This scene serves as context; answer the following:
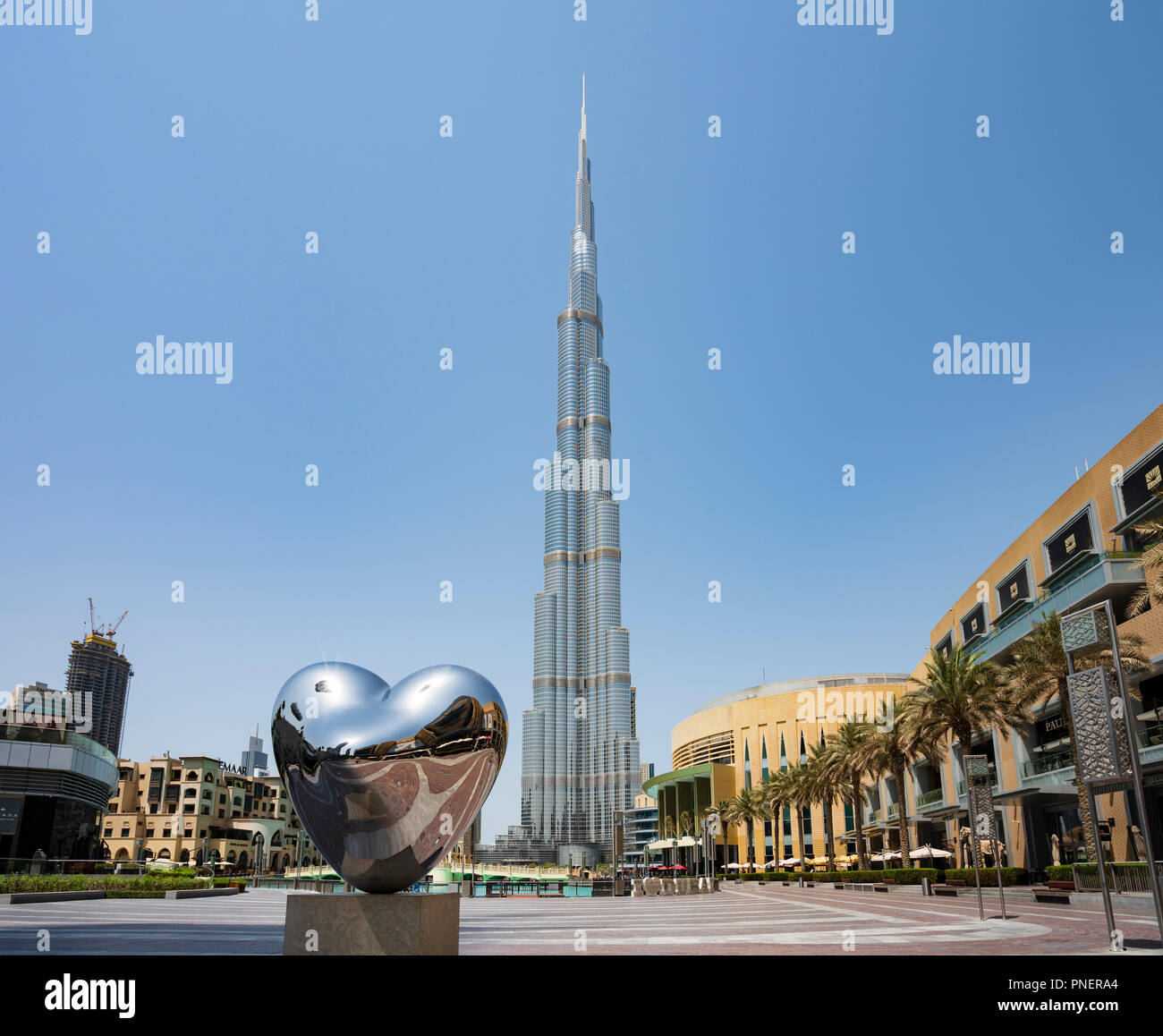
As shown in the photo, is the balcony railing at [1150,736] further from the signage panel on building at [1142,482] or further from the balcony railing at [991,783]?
the balcony railing at [991,783]

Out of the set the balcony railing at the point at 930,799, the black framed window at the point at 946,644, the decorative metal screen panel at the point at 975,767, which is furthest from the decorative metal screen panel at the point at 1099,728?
the black framed window at the point at 946,644

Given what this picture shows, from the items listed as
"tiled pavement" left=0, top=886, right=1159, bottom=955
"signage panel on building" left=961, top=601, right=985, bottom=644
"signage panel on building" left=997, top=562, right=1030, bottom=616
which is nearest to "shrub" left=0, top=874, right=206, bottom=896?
"tiled pavement" left=0, top=886, right=1159, bottom=955

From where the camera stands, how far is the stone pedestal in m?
9.55

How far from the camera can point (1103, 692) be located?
14.2m

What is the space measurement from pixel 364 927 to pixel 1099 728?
12.0 meters

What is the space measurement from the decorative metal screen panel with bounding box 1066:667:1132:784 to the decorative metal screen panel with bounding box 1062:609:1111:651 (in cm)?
54

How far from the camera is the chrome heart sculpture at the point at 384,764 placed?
31.8ft

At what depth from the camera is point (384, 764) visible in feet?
31.7

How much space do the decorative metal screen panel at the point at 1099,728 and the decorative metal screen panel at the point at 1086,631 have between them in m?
0.54

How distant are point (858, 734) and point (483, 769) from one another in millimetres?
56924

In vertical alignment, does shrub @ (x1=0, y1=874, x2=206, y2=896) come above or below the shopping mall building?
below

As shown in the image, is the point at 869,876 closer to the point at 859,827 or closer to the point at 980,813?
the point at 859,827

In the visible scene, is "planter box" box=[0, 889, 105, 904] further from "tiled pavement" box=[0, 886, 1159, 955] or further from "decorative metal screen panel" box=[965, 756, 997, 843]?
"decorative metal screen panel" box=[965, 756, 997, 843]
